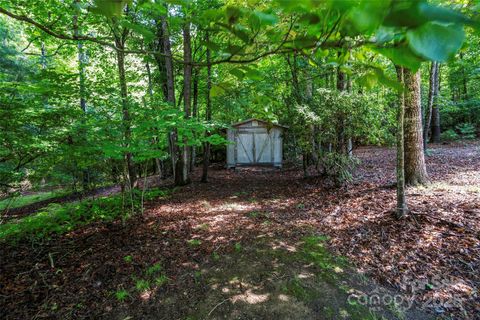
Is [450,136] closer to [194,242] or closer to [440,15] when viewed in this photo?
[194,242]

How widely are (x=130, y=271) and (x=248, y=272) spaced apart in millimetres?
1508

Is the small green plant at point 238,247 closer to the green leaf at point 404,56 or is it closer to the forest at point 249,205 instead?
the forest at point 249,205

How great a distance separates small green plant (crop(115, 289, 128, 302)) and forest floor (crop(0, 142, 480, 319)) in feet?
0.04

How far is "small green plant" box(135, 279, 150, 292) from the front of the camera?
9.37ft

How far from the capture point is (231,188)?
25.9 ft

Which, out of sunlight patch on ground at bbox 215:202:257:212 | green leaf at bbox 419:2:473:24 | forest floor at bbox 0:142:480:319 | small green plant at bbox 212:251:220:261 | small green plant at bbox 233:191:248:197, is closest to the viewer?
green leaf at bbox 419:2:473:24

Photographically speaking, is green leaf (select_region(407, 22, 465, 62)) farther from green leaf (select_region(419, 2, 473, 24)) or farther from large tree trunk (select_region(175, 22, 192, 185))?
large tree trunk (select_region(175, 22, 192, 185))

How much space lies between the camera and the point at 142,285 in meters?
2.89

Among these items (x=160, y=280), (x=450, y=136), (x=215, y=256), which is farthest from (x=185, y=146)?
(x=450, y=136)

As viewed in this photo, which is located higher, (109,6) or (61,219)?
(109,6)

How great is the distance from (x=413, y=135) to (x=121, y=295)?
5.44 metres

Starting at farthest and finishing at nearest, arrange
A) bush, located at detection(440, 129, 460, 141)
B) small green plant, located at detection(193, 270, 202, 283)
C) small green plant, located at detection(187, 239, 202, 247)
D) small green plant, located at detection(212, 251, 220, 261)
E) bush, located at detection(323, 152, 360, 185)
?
1. bush, located at detection(440, 129, 460, 141)
2. bush, located at detection(323, 152, 360, 185)
3. small green plant, located at detection(187, 239, 202, 247)
4. small green plant, located at detection(212, 251, 220, 261)
5. small green plant, located at detection(193, 270, 202, 283)

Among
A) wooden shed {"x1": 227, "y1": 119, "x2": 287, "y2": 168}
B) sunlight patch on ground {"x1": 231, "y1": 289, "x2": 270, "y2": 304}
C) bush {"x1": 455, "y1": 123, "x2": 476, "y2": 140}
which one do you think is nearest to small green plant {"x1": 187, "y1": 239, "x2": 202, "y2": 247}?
sunlight patch on ground {"x1": 231, "y1": 289, "x2": 270, "y2": 304}

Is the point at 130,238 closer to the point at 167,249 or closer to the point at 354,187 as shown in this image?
the point at 167,249
